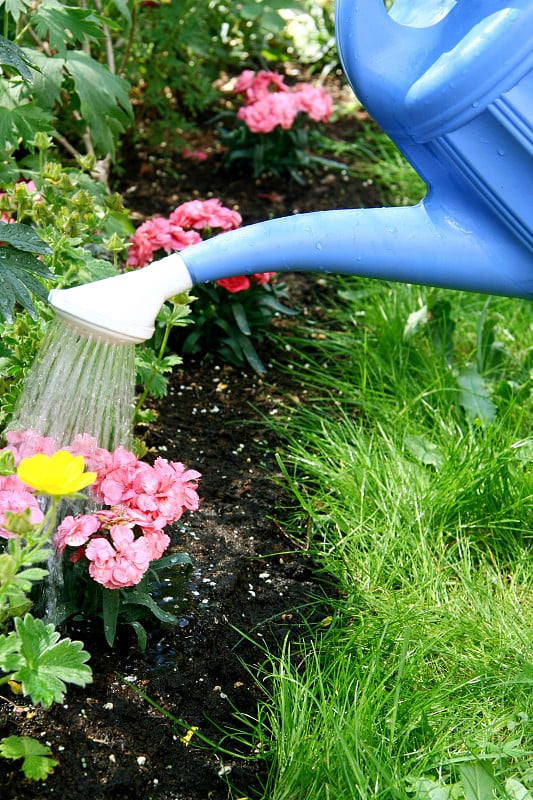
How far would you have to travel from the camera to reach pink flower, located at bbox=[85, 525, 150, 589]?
1385mm

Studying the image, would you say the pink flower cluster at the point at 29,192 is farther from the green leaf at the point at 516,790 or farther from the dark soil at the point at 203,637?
the green leaf at the point at 516,790

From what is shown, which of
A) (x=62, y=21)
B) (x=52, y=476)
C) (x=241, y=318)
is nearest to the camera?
(x=52, y=476)

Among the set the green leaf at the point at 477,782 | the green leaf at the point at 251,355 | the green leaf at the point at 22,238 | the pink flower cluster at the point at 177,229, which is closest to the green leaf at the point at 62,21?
the pink flower cluster at the point at 177,229

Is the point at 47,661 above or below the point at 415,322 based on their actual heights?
above

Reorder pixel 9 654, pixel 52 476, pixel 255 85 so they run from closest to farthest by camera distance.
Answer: pixel 52 476
pixel 9 654
pixel 255 85

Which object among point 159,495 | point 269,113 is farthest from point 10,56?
point 269,113

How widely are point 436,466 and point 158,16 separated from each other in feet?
6.34

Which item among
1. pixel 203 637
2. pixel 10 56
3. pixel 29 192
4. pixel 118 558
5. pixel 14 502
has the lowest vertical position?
pixel 203 637

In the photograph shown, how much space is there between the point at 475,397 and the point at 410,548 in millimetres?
528

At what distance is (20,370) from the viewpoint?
161cm

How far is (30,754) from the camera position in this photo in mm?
1302

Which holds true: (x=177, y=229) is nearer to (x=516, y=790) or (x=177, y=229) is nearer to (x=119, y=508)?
(x=119, y=508)

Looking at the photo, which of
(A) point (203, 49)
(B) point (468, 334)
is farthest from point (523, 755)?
(A) point (203, 49)

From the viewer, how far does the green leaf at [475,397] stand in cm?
216
